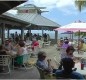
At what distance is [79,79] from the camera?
674 centimetres

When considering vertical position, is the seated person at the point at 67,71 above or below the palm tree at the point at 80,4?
below

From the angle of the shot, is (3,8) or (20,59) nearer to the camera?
(20,59)

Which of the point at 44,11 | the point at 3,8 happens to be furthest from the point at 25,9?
A: the point at 3,8

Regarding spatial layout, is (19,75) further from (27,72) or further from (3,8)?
(3,8)

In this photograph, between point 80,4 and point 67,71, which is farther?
point 80,4

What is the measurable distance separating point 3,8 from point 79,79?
29.4 feet

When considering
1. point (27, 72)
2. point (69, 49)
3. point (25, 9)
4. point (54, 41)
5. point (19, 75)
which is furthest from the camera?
point (25, 9)

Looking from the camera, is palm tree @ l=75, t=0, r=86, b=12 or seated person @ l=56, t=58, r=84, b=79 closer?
seated person @ l=56, t=58, r=84, b=79

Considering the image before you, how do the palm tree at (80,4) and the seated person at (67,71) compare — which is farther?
the palm tree at (80,4)

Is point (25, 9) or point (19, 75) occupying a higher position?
point (25, 9)

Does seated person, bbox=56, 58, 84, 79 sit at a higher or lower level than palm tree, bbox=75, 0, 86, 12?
lower

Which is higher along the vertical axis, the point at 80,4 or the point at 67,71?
the point at 80,4

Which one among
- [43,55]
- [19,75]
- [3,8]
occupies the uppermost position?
[3,8]

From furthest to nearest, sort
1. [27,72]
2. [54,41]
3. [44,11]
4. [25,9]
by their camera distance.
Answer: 1. [44,11]
2. [25,9]
3. [54,41]
4. [27,72]
